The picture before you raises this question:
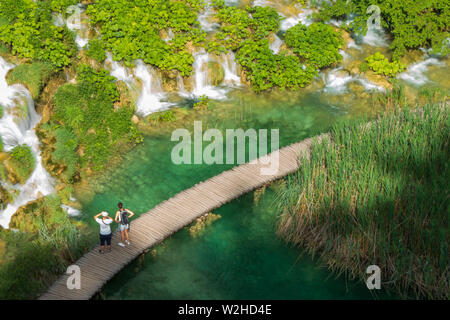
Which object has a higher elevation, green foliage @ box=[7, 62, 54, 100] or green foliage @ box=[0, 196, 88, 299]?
green foliage @ box=[7, 62, 54, 100]

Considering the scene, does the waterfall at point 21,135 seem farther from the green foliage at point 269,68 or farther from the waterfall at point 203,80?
the green foliage at point 269,68

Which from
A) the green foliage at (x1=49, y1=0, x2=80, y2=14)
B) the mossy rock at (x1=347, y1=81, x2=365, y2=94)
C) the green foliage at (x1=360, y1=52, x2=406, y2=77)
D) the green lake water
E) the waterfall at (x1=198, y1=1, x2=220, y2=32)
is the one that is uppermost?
the waterfall at (x1=198, y1=1, x2=220, y2=32)

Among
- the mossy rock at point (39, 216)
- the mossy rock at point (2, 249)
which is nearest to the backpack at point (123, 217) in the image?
the mossy rock at point (39, 216)

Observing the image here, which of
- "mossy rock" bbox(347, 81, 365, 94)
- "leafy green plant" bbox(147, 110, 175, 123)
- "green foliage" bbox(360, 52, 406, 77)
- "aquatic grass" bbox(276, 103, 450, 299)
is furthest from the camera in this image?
"green foliage" bbox(360, 52, 406, 77)

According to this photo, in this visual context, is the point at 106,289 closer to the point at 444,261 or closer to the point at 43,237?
the point at 43,237

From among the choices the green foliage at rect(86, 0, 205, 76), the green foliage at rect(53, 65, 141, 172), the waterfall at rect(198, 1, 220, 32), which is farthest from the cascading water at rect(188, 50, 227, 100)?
the green foliage at rect(53, 65, 141, 172)

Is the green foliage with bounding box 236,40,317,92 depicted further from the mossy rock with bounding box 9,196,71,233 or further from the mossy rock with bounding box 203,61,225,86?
the mossy rock with bounding box 9,196,71,233

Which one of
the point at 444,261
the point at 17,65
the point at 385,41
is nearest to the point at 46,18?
the point at 17,65
